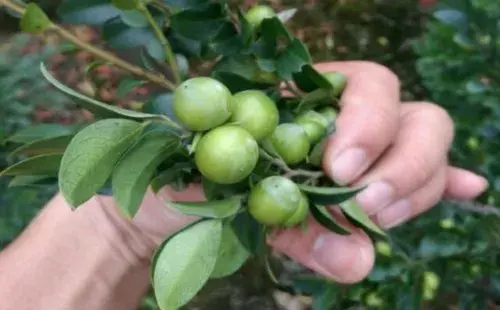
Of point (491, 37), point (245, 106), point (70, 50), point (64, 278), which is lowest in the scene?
point (64, 278)

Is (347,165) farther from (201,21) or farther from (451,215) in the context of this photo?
(451,215)

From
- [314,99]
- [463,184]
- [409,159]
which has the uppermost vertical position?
[314,99]

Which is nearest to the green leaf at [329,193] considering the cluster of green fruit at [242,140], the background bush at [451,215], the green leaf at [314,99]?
the cluster of green fruit at [242,140]

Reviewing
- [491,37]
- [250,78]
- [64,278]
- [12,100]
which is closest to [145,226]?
[64,278]

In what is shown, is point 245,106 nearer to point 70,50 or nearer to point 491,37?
point 70,50

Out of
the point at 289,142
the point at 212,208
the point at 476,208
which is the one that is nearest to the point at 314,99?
the point at 289,142

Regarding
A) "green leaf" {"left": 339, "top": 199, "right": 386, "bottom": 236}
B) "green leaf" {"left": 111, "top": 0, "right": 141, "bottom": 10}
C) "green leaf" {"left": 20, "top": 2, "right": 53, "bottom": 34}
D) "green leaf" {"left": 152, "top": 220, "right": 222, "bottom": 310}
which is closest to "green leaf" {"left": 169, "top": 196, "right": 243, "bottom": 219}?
"green leaf" {"left": 152, "top": 220, "right": 222, "bottom": 310}
